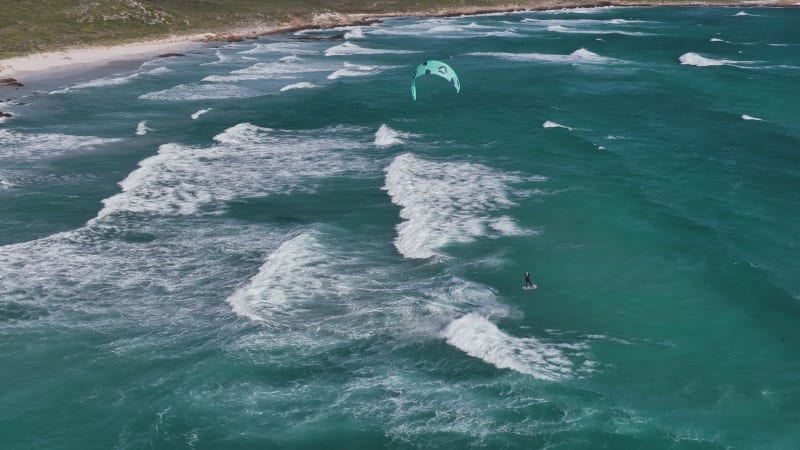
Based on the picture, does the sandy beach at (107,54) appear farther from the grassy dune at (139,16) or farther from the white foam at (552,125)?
the white foam at (552,125)

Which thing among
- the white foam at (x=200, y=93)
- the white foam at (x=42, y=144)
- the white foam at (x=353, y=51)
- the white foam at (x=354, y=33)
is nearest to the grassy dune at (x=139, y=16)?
the white foam at (x=354, y=33)

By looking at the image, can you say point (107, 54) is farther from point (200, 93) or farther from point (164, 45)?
point (200, 93)

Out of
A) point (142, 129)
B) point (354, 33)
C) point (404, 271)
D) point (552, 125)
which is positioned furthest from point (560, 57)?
point (404, 271)

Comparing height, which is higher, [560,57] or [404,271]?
[560,57]

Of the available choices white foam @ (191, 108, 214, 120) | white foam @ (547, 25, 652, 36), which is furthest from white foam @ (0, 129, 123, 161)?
white foam @ (547, 25, 652, 36)

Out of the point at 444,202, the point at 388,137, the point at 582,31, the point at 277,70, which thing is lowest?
the point at 444,202

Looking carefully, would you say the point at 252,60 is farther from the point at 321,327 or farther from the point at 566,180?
the point at 321,327

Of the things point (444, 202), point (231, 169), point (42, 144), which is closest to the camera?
point (444, 202)
